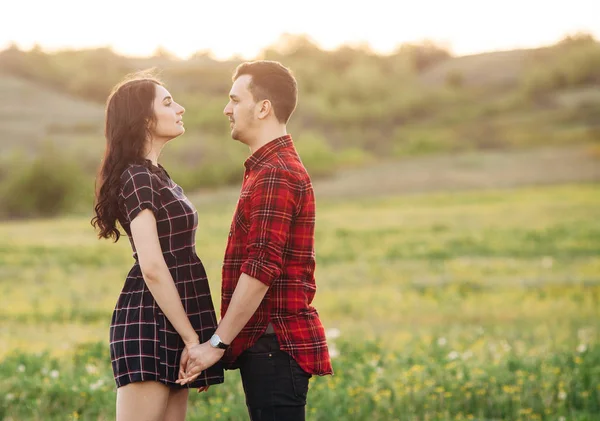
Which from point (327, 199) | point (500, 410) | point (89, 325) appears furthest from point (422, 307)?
point (327, 199)

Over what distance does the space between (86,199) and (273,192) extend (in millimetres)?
39206

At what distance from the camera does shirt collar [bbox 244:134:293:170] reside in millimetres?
3975

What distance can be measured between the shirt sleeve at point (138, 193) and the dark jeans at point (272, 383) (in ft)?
2.56

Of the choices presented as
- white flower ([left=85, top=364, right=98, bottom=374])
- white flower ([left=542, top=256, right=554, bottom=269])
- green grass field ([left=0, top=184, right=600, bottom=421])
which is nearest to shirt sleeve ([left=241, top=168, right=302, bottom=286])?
green grass field ([left=0, top=184, right=600, bottom=421])

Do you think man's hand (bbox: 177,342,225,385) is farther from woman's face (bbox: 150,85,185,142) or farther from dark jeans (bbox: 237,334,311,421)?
woman's face (bbox: 150,85,185,142)

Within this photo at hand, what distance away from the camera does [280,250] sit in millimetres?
3816

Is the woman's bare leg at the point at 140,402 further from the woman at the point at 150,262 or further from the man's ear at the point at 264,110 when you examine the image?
the man's ear at the point at 264,110

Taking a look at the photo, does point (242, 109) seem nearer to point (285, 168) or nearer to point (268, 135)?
point (268, 135)

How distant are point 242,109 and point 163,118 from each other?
0.40 metres

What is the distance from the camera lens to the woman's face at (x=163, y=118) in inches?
162

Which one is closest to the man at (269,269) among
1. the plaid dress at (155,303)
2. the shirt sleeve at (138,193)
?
the plaid dress at (155,303)

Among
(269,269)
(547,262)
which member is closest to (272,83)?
(269,269)

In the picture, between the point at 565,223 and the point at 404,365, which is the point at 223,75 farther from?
the point at 404,365

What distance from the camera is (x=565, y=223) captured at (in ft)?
90.3
